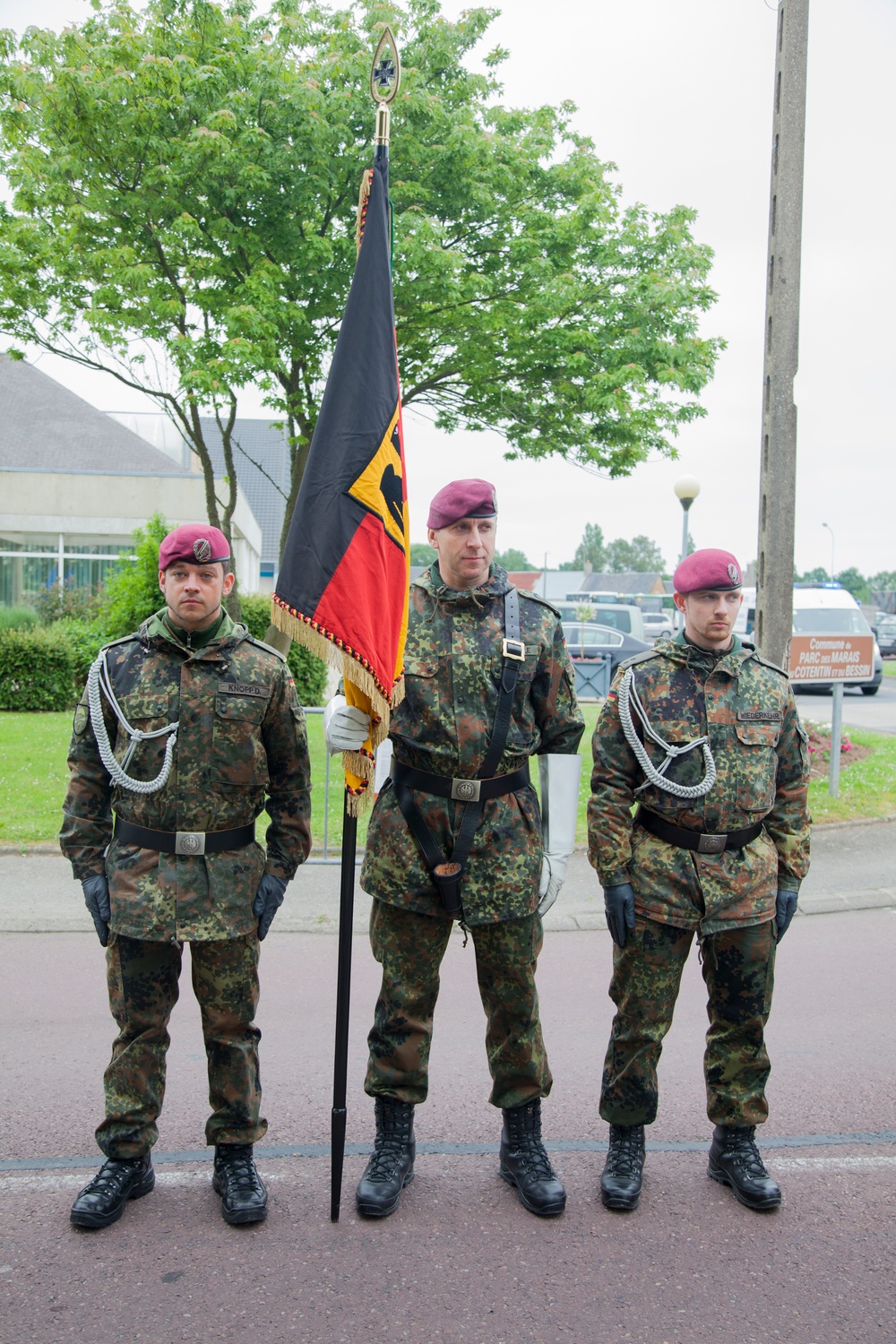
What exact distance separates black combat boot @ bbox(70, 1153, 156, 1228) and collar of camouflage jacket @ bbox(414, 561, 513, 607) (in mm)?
1952

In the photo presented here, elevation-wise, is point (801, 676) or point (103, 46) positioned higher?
point (103, 46)

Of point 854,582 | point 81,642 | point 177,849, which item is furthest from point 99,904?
point 854,582

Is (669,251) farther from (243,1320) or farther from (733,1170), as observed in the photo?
(243,1320)

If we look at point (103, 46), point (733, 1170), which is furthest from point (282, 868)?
point (103, 46)

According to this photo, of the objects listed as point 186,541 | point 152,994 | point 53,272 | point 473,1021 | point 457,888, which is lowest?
point 473,1021

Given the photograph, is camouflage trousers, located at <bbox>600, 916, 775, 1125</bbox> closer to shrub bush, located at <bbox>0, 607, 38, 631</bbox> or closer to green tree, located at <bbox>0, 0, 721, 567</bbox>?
green tree, located at <bbox>0, 0, 721, 567</bbox>

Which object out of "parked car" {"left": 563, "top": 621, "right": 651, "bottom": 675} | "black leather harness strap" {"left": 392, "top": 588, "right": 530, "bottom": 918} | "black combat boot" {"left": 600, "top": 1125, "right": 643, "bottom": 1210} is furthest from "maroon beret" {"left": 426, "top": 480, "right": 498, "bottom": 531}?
"parked car" {"left": 563, "top": 621, "right": 651, "bottom": 675}

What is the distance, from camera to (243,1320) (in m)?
2.70

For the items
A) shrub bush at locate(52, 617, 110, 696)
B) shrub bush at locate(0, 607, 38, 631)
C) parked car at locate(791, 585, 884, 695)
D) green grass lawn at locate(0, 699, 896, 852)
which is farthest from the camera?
parked car at locate(791, 585, 884, 695)

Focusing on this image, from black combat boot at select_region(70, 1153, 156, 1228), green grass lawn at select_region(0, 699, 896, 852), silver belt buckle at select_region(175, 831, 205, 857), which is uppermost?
silver belt buckle at select_region(175, 831, 205, 857)

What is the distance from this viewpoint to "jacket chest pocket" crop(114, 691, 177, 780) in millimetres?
3158

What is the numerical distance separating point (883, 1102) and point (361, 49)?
10.9 metres

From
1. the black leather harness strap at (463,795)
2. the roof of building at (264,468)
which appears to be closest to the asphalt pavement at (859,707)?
the black leather harness strap at (463,795)

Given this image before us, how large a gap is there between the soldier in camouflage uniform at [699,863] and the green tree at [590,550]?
125 m
